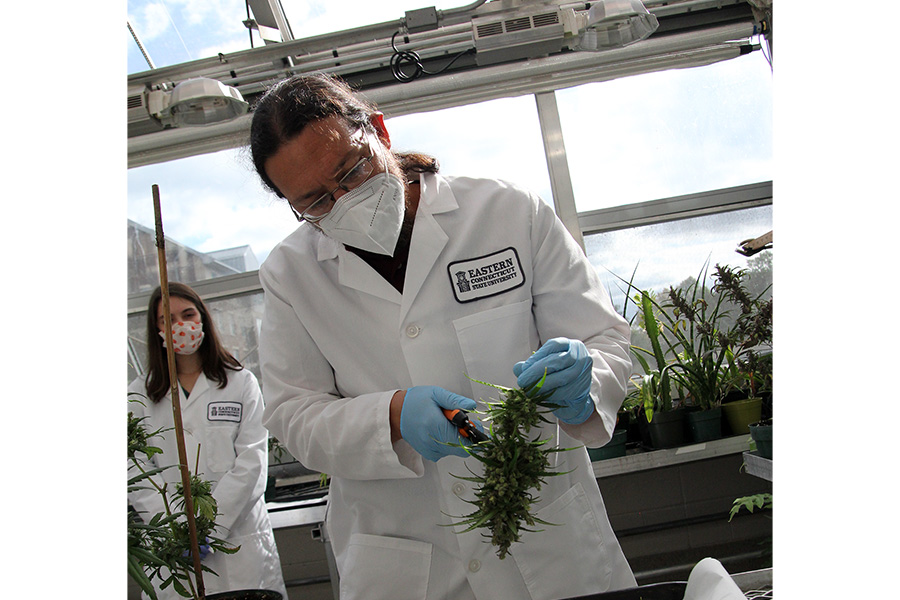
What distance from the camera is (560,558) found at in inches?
41.5

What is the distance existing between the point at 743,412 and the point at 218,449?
198 cm

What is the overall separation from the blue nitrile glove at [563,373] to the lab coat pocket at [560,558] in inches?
7.7

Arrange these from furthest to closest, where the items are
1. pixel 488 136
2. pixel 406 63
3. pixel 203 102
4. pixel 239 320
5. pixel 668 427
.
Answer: pixel 239 320 → pixel 488 136 → pixel 406 63 → pixel 203 102 → pixel 668 427

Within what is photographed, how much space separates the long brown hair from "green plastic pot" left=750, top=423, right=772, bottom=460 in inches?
72.1

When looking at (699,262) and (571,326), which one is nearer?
(571,326)

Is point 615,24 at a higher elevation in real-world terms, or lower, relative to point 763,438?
higher

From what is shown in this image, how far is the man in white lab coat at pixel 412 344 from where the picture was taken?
1053mm

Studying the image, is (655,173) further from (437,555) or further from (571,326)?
(437,555)

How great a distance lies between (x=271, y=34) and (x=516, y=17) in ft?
3.71

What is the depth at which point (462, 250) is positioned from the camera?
1.19m

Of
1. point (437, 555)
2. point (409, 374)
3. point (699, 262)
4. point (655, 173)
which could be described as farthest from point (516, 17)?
point (437, 555)

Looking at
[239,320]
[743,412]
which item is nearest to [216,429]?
[239,320]

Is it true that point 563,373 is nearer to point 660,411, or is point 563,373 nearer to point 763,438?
point 763,438

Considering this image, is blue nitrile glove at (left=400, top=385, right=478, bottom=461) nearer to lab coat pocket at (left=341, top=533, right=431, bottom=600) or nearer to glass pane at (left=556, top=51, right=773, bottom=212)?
lab coat pocket at (left=341, top=533, right=431, bottom=600)
